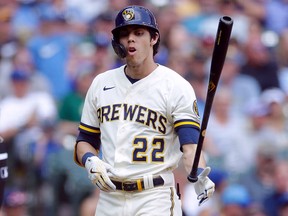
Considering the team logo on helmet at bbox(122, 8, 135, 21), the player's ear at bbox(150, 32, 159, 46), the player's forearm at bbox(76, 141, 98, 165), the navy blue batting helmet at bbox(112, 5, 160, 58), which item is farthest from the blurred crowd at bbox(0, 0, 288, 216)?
the team logo on helmet at bbox(122, 8, 135, 21)

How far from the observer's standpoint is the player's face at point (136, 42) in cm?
705

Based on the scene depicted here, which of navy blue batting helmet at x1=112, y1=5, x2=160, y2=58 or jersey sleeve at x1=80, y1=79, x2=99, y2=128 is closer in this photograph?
navy blue batting helmet at x1=112, y1=5, x2=160, y2=58

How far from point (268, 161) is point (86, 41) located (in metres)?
3.30

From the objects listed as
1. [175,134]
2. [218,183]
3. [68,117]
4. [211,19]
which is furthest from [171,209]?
[211,19]

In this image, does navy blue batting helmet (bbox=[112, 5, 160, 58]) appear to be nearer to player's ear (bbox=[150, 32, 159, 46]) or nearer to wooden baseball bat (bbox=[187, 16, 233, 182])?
player's ear (bbox=[150, 32, 159, 46])

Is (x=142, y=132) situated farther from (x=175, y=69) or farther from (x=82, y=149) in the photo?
(x=175, y=69)

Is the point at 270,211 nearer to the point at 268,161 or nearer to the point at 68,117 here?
the point at 268,161

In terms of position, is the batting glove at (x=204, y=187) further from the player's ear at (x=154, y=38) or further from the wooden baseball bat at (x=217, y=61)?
the player's ear at (x=154, y=38)

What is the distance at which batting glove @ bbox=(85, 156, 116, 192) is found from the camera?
22.5 feet

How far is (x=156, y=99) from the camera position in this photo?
7.09 m

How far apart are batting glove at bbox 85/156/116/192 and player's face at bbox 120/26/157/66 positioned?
0.76 metres

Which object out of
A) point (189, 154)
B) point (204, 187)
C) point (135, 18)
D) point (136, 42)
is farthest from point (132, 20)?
point (204, 187)

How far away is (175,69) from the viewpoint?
475 inches

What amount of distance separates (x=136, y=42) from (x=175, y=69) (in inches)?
198
